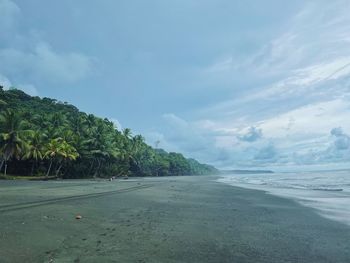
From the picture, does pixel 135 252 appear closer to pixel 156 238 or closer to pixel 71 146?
pixel 156 238

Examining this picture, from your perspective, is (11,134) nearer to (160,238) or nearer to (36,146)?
(36,146)

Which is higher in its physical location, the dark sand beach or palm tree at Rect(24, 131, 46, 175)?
palm tree at Rect(24, 131, 46, 175)

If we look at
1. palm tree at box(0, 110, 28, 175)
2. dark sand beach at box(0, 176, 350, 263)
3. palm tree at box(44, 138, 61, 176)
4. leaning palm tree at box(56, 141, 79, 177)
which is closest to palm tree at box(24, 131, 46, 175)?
palm tree at box(44, 138, 61, 176)

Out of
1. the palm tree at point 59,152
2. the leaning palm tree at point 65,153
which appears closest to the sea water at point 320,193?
the leaning palm tree at point 65,153

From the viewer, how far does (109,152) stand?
76.1m

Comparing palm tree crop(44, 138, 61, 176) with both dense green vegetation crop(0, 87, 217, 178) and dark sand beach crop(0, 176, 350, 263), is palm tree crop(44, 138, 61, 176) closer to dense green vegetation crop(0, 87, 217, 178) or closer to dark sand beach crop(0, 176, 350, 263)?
dense green vegetation crop(0, 87, 217, 178)

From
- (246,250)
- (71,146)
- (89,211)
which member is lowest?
(246,250)

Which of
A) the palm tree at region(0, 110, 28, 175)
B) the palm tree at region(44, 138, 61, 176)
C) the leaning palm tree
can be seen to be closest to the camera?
the palm tree at region(0, 110, 28, 175)

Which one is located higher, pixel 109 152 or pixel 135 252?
pixel 109 152

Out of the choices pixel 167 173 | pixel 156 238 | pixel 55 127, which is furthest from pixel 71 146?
pixel 167 173

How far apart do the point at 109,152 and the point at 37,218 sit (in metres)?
65.7

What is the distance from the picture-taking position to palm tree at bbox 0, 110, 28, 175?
164 ft

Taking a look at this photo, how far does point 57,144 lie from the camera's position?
59.9 m

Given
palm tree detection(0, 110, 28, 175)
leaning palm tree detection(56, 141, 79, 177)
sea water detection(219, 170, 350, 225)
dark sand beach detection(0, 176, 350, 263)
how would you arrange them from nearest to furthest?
dark sand beach detection(0, 176, 350, 263) → sea water detection(219, 170, 350, 225) → palm tree detection(0, 110, 28, 175) → leaning palm tree detection(56, 141, 79, 177)
